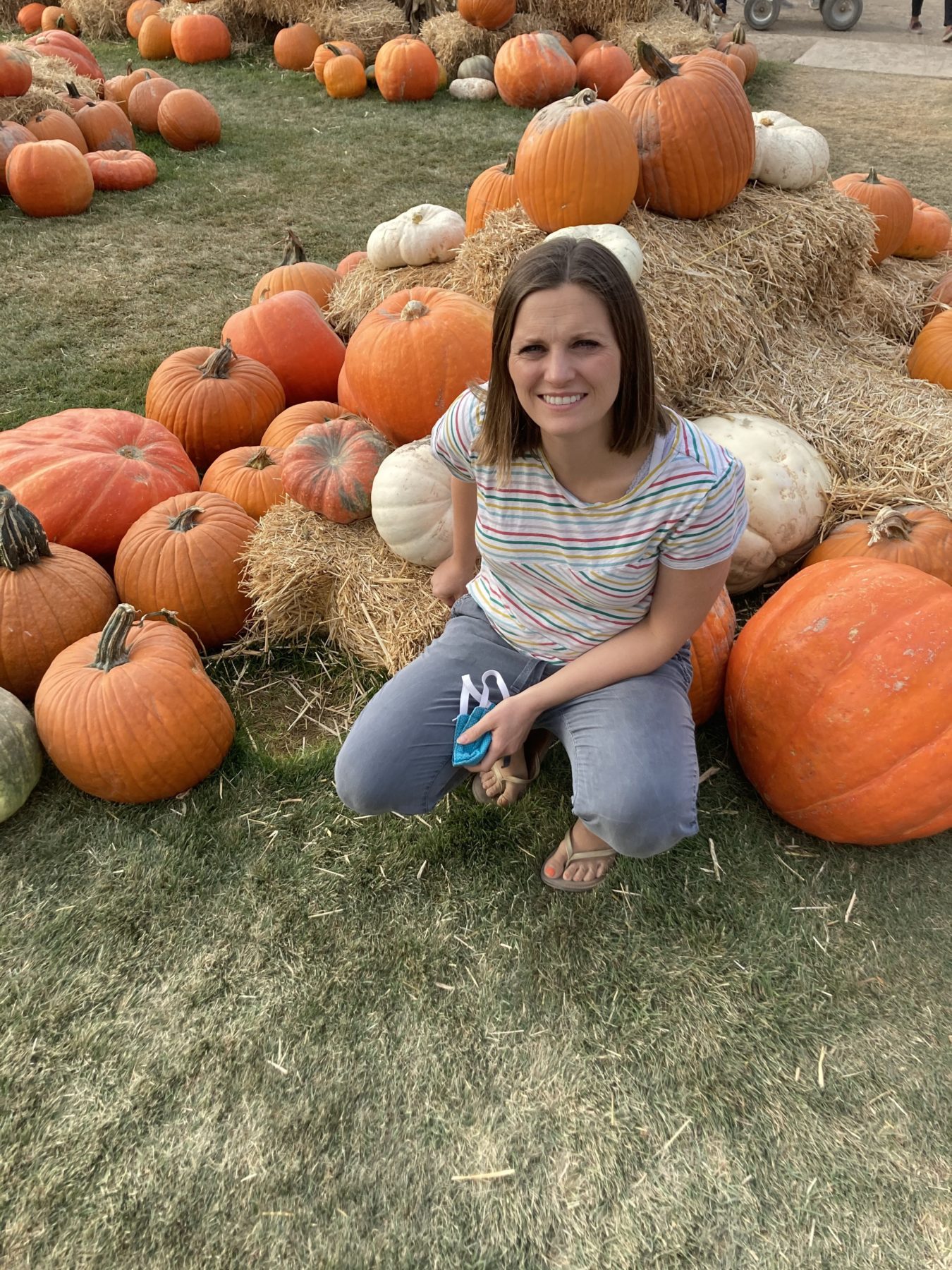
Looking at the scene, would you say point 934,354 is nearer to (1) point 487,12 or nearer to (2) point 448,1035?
(2) point 448,1035

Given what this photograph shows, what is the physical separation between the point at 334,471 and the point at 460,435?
1039 millimetres

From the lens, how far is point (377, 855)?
2.35 m

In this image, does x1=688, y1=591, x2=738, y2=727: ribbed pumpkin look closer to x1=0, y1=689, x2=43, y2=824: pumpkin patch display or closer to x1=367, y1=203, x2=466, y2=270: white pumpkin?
x1=0, y1=689, x2=43, y2=824: pumpkin patch display

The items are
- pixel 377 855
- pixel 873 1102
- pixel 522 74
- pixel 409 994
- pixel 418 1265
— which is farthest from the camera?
pixel 522 74

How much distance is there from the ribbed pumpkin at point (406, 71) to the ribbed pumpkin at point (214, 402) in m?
7.21

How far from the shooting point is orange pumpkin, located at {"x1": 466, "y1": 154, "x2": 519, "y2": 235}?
12.9 ft

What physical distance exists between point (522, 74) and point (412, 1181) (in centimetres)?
985

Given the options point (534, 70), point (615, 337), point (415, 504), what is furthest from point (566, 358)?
point (534, 70)

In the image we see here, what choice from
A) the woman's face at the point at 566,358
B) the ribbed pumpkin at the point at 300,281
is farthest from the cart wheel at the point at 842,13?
the woman's face at the point at 566,358

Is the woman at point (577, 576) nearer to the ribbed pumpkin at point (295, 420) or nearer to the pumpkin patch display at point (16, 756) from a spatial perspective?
the pumpkin patch display at point (16, 756)

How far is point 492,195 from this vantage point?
3.97m

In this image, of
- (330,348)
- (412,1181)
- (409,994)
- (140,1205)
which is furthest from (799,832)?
(330,348)

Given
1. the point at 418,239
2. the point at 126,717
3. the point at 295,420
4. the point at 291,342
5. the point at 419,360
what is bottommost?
the point at 126,717

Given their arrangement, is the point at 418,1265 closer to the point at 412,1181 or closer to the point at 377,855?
the point at 412,1181
